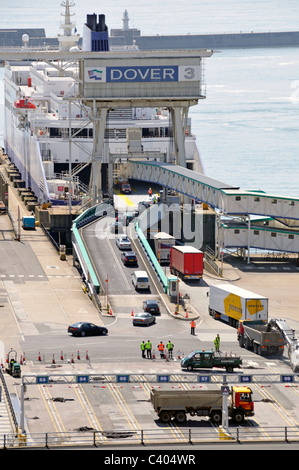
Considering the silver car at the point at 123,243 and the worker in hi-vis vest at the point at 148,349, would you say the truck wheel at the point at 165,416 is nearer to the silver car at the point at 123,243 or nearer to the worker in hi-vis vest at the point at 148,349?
the worker in hi-vis vest at the point at 148,349

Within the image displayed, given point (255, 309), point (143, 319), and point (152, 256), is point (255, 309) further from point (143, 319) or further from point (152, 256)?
point (152, 256)

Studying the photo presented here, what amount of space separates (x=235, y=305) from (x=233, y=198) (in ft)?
74.7

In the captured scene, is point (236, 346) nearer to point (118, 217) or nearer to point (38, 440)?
point (38, 440)

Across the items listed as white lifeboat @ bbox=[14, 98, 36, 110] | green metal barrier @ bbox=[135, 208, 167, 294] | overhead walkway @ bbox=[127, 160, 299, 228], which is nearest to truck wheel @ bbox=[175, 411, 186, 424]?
green metal barrier @ bbox=[135, 208, 167, 294]

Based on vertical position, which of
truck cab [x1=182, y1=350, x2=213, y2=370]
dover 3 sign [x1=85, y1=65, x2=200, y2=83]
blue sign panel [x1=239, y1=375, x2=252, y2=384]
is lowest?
truck cab [x1=182, y1=350, x2=213, y2=370]

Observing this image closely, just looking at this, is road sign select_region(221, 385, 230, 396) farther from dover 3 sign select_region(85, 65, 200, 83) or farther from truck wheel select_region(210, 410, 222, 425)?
dover 3 sign select_region(85, 65, 200, 83)

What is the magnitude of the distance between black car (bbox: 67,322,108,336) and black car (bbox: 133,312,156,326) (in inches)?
138

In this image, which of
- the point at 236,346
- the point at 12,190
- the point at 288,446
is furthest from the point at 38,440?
the point at 12,190

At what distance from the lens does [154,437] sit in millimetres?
52375

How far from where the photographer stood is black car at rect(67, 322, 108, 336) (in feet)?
243

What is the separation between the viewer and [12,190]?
13275cm

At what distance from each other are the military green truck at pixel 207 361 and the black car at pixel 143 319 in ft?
36.0

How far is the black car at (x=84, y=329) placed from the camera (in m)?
74.2

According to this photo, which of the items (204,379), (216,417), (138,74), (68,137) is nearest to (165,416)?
(216,417)
